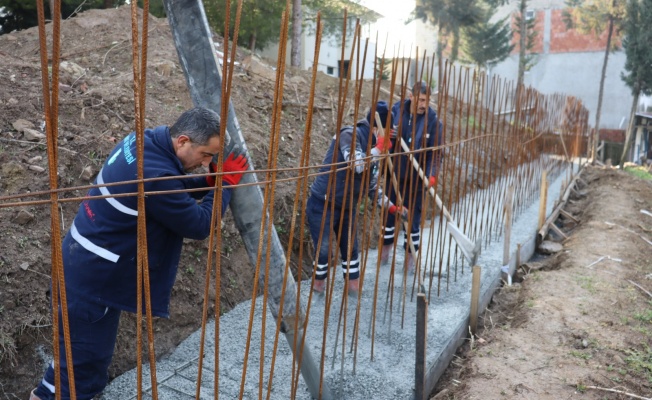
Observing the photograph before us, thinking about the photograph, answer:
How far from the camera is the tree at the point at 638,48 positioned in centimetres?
1919

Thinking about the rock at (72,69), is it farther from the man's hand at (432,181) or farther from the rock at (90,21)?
the man's hand at (432,181)

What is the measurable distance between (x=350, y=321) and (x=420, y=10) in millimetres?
22949

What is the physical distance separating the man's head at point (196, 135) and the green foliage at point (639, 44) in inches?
837

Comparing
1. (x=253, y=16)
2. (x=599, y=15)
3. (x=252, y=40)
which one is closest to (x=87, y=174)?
(x=253, y=16)

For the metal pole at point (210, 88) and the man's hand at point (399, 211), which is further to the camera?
the man's hand at point (399, 211)

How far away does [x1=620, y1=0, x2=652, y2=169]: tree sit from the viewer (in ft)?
63.0

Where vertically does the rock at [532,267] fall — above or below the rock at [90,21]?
below

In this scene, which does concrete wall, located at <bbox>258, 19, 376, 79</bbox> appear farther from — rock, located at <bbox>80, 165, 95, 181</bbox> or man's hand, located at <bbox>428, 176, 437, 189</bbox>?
rock, located at <bbox>80, 165, 95, 181</bbox>

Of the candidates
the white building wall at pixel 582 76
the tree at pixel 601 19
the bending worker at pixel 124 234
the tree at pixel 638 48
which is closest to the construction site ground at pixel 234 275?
the bending worker at pixel 124 234

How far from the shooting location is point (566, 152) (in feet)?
38.2

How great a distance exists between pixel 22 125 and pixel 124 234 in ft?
8.39

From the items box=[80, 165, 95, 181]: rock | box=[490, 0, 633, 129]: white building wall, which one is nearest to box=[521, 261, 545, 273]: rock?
box=[80, 165, 95, 181]: rock

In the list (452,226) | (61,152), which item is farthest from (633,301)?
(61,152)

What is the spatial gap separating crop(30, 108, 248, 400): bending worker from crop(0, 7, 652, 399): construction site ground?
0.76m
